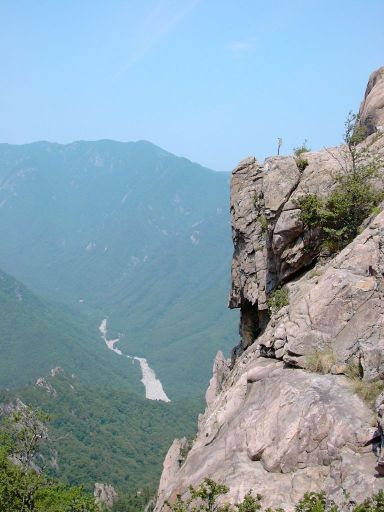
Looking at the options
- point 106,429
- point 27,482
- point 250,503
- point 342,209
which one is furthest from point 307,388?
point 106,429

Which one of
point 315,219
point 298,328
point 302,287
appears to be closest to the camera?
point 298,328

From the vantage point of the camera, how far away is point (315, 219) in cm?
2338

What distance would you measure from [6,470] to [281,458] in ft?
56.3

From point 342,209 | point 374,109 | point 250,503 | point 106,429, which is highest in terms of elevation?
point 374,109

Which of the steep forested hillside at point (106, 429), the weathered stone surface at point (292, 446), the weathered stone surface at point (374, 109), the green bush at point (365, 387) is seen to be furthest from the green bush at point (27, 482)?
the steep forested hillside at point (106, 429)

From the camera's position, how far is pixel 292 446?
47.1 ft

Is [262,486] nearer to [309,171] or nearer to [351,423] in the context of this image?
[351,423]

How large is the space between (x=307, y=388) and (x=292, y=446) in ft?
5.84

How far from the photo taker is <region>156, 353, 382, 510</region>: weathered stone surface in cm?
1324

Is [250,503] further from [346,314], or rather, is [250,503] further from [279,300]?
[279,300]

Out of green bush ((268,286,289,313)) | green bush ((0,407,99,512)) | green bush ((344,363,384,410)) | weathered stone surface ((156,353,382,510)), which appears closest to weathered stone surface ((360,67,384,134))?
green bush ((268,286,289,313))

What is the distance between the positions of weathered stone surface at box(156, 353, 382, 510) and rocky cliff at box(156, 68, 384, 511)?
3 centimetres

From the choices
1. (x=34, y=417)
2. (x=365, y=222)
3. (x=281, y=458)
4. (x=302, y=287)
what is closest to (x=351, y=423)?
(x=281, y=458)

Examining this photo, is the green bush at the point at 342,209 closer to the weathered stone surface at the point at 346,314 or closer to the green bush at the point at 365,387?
the weathered stone surface at the point at 346,314
